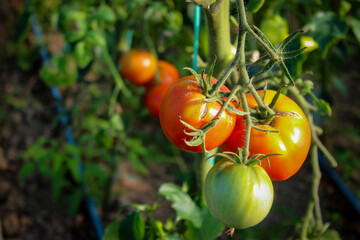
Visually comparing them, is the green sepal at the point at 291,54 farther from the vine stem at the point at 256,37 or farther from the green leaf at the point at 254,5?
the green leaf at the point at 254,5

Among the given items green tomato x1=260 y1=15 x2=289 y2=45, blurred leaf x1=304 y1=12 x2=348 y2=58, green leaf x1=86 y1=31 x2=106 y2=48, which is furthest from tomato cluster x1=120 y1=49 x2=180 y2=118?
blurred leaf x1=304 y1=12 x2=348 y2=58

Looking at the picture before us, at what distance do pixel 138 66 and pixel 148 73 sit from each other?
4cm

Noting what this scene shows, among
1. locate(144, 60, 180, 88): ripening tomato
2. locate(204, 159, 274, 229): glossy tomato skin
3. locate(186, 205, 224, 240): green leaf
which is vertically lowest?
locate(186, 205, 224, 240): green leaf

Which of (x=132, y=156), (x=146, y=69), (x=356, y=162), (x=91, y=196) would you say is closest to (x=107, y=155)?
(x=132, y=156)

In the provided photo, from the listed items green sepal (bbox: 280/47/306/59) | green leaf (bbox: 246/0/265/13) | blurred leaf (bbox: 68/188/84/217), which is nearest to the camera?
green sepal (bbox: 280/47/306/59)

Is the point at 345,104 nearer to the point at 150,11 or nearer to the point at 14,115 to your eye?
the point at 150,11

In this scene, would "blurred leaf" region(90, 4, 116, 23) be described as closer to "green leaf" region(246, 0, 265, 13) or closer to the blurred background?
the blurred background

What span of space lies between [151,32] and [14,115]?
1.20m

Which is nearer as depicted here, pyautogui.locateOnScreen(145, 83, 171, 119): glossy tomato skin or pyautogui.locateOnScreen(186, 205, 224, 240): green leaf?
pyautogui.locateOnScreen(186, 205, 224, 240): green leaf

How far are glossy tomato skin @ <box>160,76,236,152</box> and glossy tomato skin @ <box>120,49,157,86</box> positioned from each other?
67cm

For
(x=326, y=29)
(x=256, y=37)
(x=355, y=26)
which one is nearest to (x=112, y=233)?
(x=256, y=37)

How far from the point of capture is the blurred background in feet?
3.35

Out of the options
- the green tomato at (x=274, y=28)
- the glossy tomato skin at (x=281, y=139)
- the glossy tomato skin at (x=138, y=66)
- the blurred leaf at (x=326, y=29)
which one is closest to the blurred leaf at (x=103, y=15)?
the glossy tomato skin at (x=138, y=66)

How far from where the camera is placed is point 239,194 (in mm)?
414
